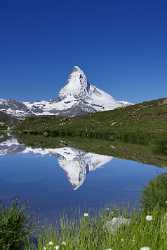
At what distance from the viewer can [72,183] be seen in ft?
109

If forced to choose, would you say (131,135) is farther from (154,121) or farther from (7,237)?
(7,237)

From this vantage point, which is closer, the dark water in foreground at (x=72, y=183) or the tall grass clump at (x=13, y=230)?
the tall grass clump at (x=13, y=230)

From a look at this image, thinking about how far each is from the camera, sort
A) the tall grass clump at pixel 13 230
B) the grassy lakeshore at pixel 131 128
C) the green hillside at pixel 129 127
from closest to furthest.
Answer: the tall grass clump at pixel 13 230 < the grassy lakeshore at pixel 131 128 < the green hillside at pixel 129 127

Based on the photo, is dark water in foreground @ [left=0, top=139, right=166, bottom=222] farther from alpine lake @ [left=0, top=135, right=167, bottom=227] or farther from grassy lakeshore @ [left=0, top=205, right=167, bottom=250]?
grassy lakeshore @ [left=0, top=205, right=167, bottom=250]

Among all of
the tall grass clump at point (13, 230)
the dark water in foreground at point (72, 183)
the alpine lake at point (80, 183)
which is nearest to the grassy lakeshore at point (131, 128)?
the alpine lake at point (80, 183)

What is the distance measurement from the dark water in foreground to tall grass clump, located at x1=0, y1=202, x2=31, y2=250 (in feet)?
11.3

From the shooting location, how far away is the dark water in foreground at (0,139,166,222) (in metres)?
23.5

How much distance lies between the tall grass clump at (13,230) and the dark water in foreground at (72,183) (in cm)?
346

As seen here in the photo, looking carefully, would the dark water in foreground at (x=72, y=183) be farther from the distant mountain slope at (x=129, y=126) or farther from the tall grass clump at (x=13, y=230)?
the distant mountain slope at (x=129, y=126)

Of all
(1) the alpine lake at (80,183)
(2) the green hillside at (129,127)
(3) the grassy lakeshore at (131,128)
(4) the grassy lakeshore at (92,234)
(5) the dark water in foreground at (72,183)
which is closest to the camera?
(4) the grassy lakeshore at (92,234)

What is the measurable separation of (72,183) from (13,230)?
65.5ft

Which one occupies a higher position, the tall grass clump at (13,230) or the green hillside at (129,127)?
the green hillside at (129,127)

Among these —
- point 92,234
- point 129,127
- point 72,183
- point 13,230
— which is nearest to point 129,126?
point 129,127

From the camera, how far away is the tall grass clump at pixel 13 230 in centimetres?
1280
